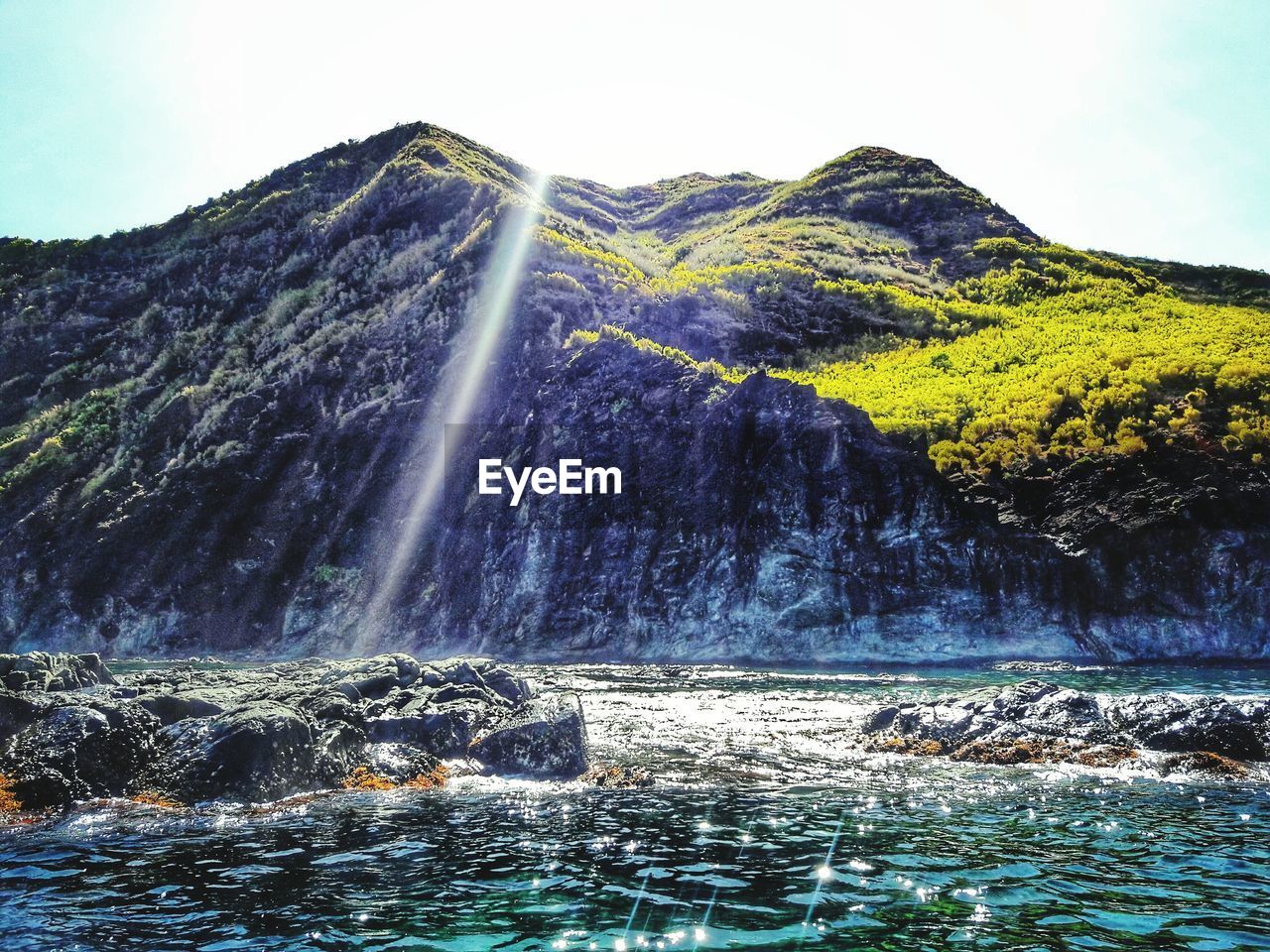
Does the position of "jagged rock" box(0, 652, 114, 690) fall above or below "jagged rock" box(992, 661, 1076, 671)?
above

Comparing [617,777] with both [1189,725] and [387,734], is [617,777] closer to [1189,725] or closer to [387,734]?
[387,734]

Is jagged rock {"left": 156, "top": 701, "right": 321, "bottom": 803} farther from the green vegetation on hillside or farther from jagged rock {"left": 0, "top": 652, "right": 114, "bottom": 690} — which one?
the green vegetation on hillside

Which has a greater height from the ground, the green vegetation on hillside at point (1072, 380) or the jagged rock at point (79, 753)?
the green vegetation on hillside at point (1072, 380)

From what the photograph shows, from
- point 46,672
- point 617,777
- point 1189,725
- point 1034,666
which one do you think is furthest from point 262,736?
point 1034,666

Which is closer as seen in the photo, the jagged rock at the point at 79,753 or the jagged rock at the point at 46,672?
the jagged rock at the point at 79,753

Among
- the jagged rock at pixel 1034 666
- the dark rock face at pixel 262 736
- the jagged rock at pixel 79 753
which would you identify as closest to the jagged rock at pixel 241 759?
the dark rock face at pixel 262 736

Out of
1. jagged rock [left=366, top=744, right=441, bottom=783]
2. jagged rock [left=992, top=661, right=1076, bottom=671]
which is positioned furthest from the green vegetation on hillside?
jagged rock [left=366, top=744, right=441, bottom=783]

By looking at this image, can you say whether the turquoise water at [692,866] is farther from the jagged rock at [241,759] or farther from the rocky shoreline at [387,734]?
the rocky shoreline at [387,734]
